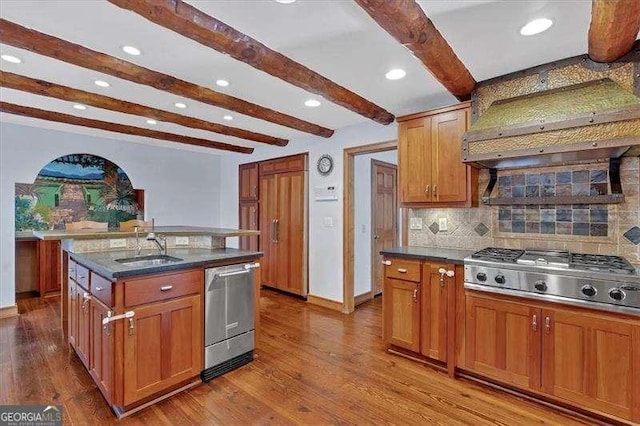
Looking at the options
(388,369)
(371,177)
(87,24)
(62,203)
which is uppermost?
(87,24)

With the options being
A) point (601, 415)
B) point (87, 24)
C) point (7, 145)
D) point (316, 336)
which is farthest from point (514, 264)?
point (7, 145)

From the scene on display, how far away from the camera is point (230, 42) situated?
6.48ft

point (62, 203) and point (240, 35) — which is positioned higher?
point (240, 35)

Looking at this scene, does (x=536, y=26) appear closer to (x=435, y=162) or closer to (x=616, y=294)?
(x=435, y=162)

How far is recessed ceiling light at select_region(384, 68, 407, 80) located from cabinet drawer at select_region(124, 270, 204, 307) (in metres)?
2.19

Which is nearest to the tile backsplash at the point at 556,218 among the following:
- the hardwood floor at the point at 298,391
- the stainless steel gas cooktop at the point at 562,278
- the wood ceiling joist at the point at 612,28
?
the stainless steel gas cooktop at the point at 562,278

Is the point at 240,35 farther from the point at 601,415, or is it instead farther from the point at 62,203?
the point at 62,203

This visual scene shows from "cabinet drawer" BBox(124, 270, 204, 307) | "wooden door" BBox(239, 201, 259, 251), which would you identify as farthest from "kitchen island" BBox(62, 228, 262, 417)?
"wooden door" BBox(239, 201, 259, 251)

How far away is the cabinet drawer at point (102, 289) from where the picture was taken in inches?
78.6

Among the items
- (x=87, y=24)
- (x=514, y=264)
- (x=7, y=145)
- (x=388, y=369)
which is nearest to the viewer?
(x=87, y=24)

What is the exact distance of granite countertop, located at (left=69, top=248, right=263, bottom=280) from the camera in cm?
201

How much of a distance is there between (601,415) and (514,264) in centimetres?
99

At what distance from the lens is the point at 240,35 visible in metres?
2.01

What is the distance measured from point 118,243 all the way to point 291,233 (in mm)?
2444
